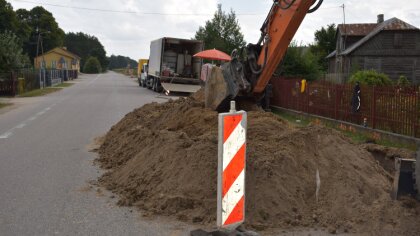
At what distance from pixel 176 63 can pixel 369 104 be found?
2187 centimetres

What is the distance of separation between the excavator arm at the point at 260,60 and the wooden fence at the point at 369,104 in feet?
14.8

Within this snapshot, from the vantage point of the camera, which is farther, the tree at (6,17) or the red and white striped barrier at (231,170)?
the tree at (6,17)

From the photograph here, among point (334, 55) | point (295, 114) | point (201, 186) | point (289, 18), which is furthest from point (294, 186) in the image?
point (334, 55)

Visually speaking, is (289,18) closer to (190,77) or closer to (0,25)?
(190,77)

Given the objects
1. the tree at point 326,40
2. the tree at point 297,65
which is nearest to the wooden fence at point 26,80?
the tree at point 297,65

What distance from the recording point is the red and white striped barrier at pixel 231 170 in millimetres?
4938

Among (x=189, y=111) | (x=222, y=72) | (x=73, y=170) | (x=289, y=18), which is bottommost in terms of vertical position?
(x=73, y=170)

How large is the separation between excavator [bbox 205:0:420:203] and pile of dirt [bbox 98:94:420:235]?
128cm

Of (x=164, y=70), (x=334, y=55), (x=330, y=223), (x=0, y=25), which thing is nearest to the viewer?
(x=330, y=223)

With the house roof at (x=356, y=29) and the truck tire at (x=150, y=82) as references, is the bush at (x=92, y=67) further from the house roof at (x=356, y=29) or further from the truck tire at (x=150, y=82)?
the truck tire at (x=150, y=82)

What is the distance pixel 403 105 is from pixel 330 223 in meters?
8.05

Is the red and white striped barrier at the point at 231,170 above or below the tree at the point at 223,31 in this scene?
below

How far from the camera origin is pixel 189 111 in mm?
10797

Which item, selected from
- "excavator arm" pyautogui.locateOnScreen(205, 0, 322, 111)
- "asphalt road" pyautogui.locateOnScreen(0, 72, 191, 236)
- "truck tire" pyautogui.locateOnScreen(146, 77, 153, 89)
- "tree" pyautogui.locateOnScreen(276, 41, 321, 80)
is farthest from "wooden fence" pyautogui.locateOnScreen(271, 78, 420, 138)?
"truck tire" pyautogui.locateOnScreen(146, 77, 153, 89)
